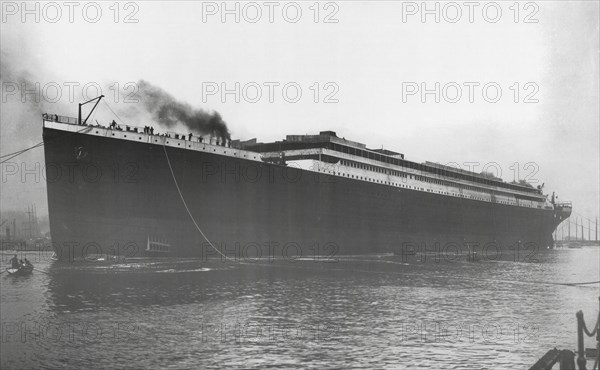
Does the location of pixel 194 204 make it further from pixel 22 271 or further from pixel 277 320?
pixel 277 320

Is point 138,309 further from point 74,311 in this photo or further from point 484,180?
point 484,180

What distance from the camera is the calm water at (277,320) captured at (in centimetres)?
1118

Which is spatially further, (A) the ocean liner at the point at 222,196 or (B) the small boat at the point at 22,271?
(A) the ocean liner at the point at 222,196

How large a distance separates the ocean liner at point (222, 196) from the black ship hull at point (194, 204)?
0.19 ft

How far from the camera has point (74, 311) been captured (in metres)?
16.3

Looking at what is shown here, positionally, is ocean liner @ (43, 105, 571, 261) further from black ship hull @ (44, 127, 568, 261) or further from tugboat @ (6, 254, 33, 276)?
tugboat @ (6, 254, 33, 276)

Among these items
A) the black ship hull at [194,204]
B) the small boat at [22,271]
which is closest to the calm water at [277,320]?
the small boat at [22,271]

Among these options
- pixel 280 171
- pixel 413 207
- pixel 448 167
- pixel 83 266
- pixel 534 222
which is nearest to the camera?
pixel 83 266

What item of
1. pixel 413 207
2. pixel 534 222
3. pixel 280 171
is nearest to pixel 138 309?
pixel 280 171

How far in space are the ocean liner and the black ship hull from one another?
59 mm

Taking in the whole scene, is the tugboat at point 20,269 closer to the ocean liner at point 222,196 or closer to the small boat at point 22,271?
the small boat at point 22,271

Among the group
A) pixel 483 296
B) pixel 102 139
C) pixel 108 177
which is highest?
pixel 102 139

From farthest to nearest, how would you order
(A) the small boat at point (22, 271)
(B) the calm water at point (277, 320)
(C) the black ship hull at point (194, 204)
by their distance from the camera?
(C) the black ship hull at point (194, 204)
(A) the small boat at point (22, 271)
(B) the calm water at point (277, 320)

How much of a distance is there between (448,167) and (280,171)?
32.1m
